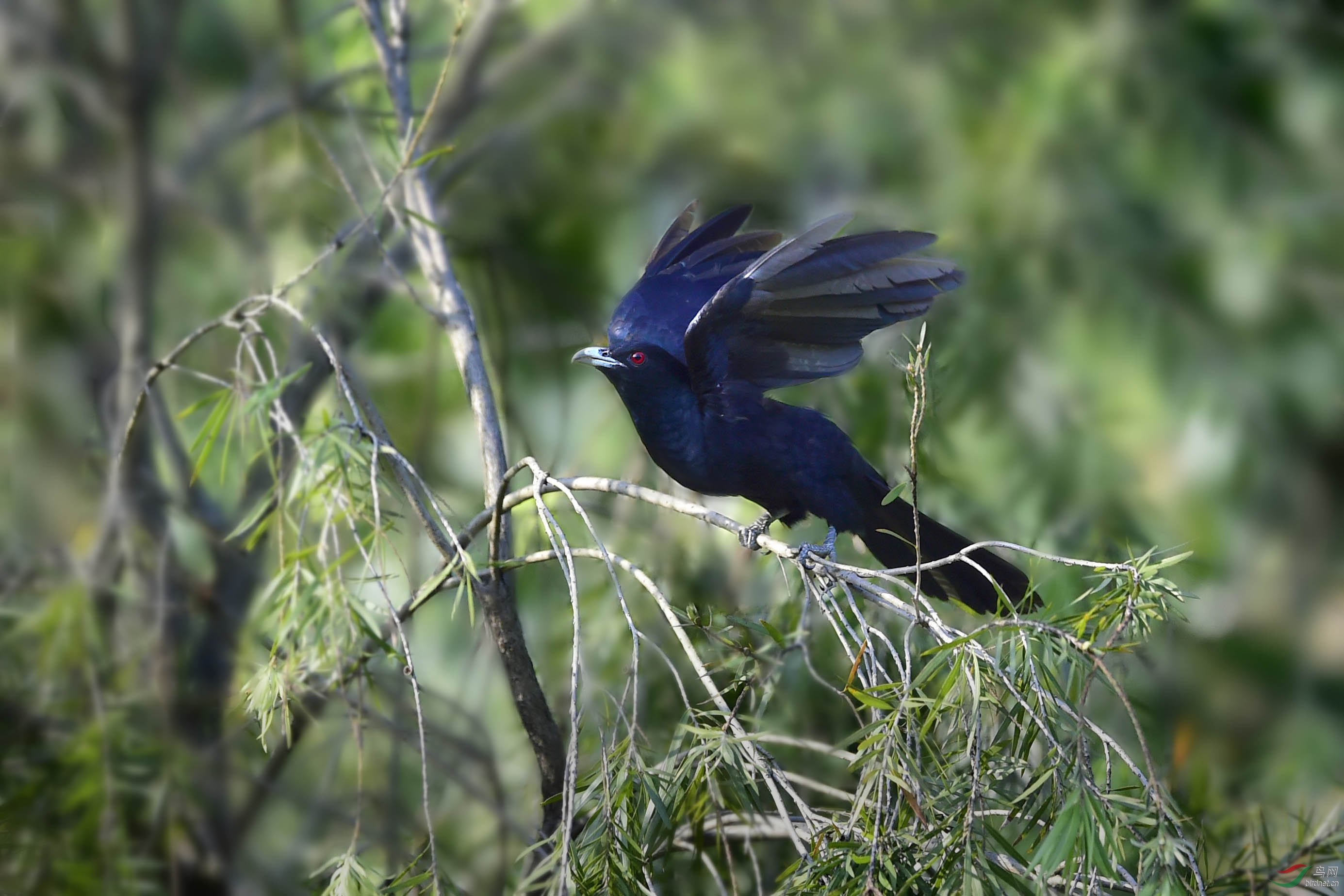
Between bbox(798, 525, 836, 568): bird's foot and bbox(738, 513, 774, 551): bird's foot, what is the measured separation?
7 cm

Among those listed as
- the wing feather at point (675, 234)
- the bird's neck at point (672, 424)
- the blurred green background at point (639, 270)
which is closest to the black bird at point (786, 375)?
the bird's neck at point (672, 424)

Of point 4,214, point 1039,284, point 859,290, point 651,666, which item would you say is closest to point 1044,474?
point 1039,284

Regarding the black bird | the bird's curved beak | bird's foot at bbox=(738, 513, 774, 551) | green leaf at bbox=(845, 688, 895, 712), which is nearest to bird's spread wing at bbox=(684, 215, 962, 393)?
the black bird

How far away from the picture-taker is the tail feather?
76.6 inches

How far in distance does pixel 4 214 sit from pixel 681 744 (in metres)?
2.83

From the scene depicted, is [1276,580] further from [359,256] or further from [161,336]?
[161,336]

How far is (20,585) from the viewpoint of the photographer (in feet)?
7.75

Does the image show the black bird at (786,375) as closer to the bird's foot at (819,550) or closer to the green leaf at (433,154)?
the bird's foot at (819,550)

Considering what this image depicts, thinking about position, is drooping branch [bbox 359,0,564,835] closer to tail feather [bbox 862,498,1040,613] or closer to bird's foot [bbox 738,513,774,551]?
bird's foot [bbox 738,513,774,551]

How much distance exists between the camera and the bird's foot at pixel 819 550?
1.64 meters

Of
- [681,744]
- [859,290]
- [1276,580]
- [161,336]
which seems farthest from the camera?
[1276,580]

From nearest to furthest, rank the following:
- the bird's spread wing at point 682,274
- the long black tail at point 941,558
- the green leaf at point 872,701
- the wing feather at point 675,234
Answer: the green leaf at point 872,701, the long black tail at point 941,558, the bird's spread wing at point 682,274, the wing feather at point 675,234

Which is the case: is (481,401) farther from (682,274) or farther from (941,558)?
(941,558)

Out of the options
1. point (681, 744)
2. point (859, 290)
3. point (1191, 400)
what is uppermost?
point (859, 290)
